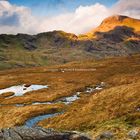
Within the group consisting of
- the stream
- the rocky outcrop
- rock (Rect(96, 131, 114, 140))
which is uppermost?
the rocky outcrop

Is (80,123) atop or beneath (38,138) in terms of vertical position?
beneath

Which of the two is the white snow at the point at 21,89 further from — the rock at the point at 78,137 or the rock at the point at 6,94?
the rock at the point at 78,137

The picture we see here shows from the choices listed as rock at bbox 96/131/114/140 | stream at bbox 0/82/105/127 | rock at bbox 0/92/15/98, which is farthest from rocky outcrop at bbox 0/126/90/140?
rock at bbox 0/92/15/98

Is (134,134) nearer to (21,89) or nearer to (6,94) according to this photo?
(6,94)

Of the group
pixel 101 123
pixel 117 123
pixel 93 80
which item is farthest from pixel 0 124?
pixel 93 80

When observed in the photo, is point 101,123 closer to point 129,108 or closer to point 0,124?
point 129,108

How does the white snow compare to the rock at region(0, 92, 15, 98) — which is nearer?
the rock at region(0, 92, 15, 98)

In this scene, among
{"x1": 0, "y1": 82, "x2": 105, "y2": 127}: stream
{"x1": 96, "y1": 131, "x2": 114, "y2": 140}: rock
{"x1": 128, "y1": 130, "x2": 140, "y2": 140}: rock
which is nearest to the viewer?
{"x1": 128, "y1": 130, "x2": 140, "y2": 140}: rock

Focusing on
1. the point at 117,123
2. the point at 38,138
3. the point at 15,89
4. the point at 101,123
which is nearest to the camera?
the point at 38,138

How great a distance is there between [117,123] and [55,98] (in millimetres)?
36199

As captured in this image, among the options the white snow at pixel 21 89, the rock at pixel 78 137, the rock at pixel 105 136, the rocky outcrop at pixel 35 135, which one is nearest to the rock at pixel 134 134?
the rock at pixel 105 136

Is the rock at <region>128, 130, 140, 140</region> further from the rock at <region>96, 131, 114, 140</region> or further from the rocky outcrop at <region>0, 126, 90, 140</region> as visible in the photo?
the rocky outcrop at <region>0, 126, 90, 140</region>

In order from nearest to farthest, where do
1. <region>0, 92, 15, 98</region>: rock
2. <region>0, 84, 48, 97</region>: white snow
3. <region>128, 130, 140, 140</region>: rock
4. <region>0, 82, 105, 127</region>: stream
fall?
<region>128, 130, 140, 140</region>: rock, <region>0, 82, 105, 127</region>: stream, <region>0, 92, 15, 98</region>: rock, <region>0, 84, 48, 97</region>: white snow

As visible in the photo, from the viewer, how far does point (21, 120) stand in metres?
57.8
